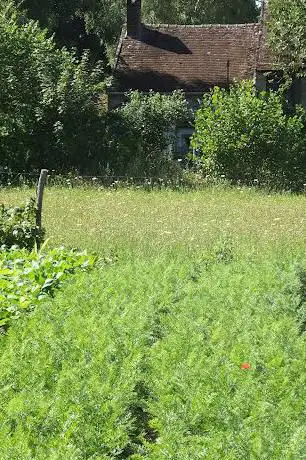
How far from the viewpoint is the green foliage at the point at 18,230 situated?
1111 centimetres

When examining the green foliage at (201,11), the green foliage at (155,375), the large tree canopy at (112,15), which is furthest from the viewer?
the green foliage at (201,11)

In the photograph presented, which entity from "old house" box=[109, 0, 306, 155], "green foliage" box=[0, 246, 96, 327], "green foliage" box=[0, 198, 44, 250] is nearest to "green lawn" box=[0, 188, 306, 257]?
"green foliage" box=[0, 198, 44, 250]

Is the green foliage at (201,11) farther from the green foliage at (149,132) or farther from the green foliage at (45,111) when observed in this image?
the green foliage at (45,111)

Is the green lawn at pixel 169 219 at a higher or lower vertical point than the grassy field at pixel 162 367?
lower

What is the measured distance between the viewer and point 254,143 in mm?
22266

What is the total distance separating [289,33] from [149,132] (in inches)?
255

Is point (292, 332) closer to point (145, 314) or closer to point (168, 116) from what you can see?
point (145, 314)

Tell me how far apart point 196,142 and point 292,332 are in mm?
17227

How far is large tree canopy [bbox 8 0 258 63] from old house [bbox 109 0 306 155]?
295 inches

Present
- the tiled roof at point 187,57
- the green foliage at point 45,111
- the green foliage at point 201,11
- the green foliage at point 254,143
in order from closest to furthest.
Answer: the green foliage at point 254,143, the green foliage at point 45,111, the tiled roof at point 187,57, the green foliage at point 201,11

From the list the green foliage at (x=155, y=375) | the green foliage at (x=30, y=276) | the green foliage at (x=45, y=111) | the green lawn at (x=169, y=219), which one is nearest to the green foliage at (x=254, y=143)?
the green lawn at (x=169, y=219)

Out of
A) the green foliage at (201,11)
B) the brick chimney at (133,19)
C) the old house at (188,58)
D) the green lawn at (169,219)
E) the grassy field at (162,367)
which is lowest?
the green lawn at (169,219)

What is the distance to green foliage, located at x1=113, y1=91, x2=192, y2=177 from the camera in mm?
22906

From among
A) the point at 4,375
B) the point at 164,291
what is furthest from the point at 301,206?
the point at 4,375
